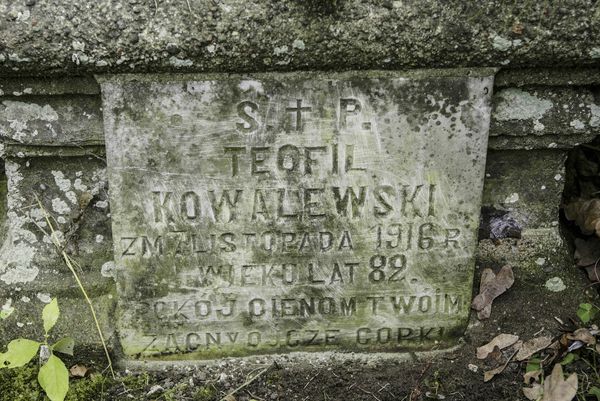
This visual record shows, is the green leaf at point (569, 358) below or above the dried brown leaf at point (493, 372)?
above

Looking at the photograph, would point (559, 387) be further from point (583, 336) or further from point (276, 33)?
point (276, 33)


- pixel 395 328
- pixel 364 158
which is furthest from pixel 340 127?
pixel 395 328

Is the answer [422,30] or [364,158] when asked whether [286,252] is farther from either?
[422,30]

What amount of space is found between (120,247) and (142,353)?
0.37m

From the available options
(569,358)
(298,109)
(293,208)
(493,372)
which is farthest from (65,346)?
(569,358)

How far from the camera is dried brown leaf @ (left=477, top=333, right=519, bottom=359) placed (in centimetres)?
201

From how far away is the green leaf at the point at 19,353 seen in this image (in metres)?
1.92

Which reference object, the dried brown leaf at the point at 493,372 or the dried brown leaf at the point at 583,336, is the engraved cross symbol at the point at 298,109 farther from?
the dried brown leaf at the point at 583,336

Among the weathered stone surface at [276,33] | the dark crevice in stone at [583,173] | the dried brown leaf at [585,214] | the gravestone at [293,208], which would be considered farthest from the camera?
the dark crevice in stone at [583,173]

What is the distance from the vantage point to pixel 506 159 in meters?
2.00

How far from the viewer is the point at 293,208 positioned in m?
1.88

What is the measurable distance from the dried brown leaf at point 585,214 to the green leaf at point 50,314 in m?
1.65

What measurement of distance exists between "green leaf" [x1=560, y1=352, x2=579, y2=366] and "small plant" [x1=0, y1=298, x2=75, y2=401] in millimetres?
1423

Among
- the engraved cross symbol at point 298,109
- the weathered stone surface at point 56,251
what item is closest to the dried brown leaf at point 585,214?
the engraved cross symbol at point 298,109
